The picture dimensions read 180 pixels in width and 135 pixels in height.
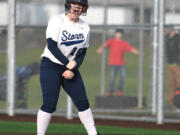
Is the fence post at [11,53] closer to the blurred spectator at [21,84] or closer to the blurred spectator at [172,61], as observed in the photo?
the blurred spectator at [21,84]

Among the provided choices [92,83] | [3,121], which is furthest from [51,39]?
[92,83]

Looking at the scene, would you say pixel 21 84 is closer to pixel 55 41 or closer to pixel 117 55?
pixel 117 55

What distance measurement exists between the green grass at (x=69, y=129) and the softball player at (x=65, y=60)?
2.24m

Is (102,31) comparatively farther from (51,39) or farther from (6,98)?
(51,39)

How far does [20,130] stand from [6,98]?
2.73 meters

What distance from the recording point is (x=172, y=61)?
1148 centimetres

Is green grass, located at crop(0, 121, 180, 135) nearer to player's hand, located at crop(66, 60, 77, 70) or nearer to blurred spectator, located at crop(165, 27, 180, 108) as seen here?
blurred spectator, located at crop(165, 27, 180, 108)

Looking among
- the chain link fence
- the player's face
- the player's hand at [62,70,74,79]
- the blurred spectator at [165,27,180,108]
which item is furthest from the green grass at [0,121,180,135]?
the player's face

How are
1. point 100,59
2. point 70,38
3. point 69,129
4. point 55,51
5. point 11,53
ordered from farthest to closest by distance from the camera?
point 100,59, point 11,53, point 69,129, point 70,38, point 55,51

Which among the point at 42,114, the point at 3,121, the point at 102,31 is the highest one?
the point at 102,31

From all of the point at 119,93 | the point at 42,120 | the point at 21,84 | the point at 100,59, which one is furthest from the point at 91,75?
the point at 42,120

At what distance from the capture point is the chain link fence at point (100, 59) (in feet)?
39.0

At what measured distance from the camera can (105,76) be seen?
12.5m

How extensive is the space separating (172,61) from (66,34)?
16.4ft
